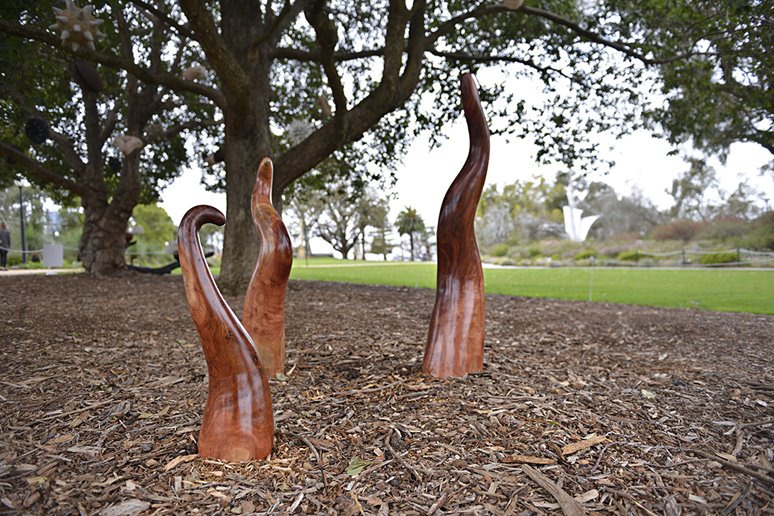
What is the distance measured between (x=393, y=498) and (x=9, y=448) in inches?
69.5

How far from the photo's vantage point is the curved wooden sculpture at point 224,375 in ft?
6.68

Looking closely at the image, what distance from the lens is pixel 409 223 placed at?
47250 mm

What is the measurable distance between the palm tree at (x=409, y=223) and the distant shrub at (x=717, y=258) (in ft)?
96.0

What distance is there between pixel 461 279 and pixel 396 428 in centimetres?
121

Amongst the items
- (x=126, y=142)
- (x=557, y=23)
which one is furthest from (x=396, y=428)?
(x=126, y=142)

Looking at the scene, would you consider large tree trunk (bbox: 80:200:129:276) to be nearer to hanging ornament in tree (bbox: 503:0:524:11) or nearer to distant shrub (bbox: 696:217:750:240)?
hanging ornament in tree (bbox: 503:0:524:11)

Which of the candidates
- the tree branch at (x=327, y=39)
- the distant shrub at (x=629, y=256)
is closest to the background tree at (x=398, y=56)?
the tree branch at (x=327, y=39)

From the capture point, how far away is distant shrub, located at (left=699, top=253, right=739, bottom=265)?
53.1ft

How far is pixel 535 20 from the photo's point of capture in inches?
298

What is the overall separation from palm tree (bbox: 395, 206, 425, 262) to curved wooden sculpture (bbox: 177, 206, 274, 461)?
142 feet

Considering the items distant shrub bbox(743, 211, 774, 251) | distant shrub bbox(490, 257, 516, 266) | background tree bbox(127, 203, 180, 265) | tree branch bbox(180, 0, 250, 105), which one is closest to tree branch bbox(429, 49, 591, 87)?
tree branch bbox(180, 0, 250, 105)

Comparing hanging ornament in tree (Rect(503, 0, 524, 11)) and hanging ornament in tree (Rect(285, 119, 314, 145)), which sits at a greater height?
hanging ornament in tree (Rect(285, 119, 314, 145))

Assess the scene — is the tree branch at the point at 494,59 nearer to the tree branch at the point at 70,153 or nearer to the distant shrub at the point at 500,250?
the tree branch at the point at 70,153

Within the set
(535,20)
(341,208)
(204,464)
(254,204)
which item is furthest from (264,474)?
(341,208)
